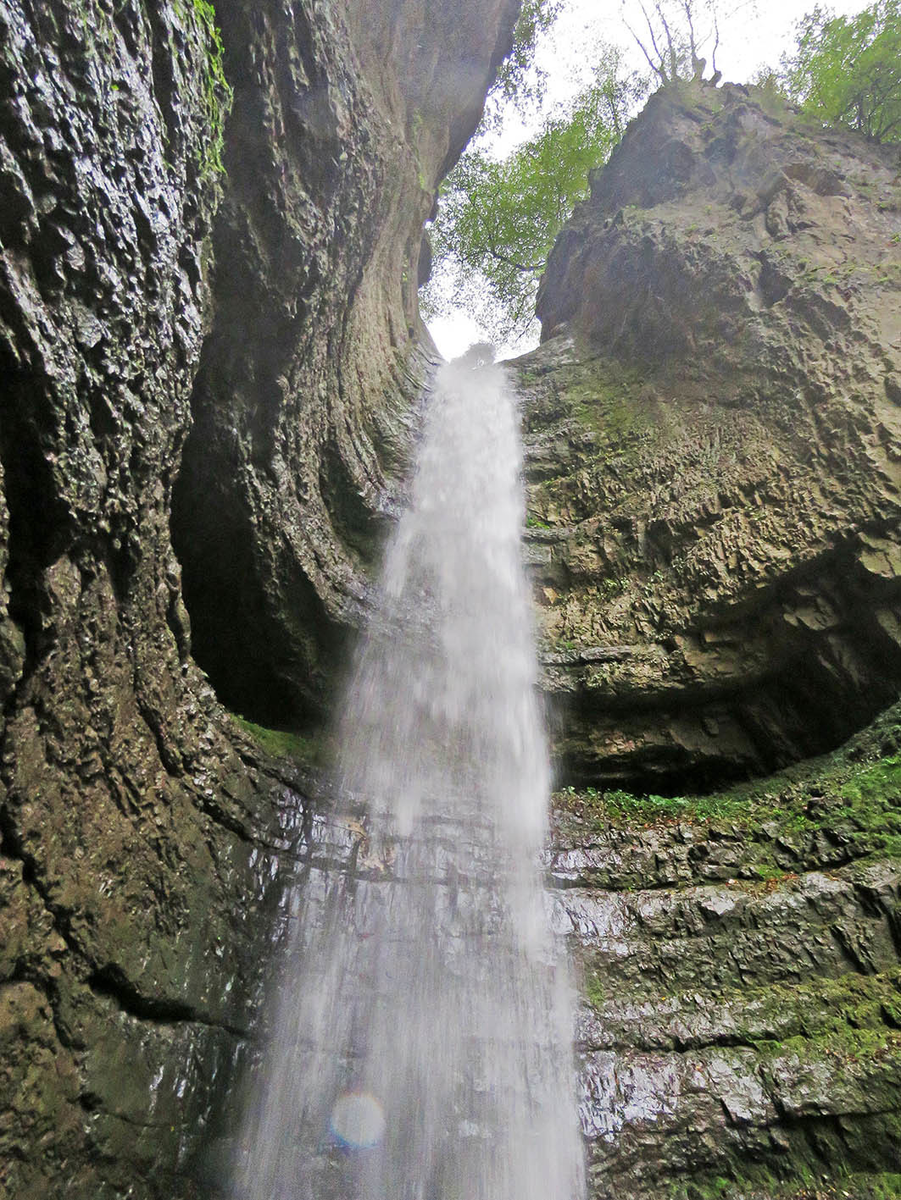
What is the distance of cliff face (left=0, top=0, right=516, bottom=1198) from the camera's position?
3033 mm

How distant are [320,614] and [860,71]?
15.9 m

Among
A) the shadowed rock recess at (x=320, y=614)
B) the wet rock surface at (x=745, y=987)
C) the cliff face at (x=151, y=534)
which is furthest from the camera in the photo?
the wet rock surface at (x=745, y=987)

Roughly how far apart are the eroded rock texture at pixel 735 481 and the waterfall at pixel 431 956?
99 cm

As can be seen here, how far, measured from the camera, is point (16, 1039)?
2979mm

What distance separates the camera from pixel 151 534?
4.23 metres

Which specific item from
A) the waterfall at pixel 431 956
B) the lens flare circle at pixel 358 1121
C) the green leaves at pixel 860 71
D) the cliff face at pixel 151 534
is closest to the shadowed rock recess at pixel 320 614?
the cliff face at pixel 151 534

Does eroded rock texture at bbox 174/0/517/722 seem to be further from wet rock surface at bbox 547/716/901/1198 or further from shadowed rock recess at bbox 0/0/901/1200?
wet rock surface at bbox 547/716/901/1198

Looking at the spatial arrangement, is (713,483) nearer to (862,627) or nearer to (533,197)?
(862,627)

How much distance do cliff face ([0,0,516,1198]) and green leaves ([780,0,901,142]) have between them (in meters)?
12.3

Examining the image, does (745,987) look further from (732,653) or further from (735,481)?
(735,481)

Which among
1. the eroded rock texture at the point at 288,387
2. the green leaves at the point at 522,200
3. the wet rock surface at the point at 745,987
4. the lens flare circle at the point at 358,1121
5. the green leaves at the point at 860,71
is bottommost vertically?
the lens flare circle at the point at 358,1121

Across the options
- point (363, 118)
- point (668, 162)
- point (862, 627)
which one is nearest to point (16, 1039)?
point (862, 627)

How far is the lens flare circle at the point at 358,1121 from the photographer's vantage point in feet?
13.0

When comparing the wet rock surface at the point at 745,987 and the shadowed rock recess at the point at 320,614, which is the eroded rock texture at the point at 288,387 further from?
the wet rock surface at the point at 745,987
